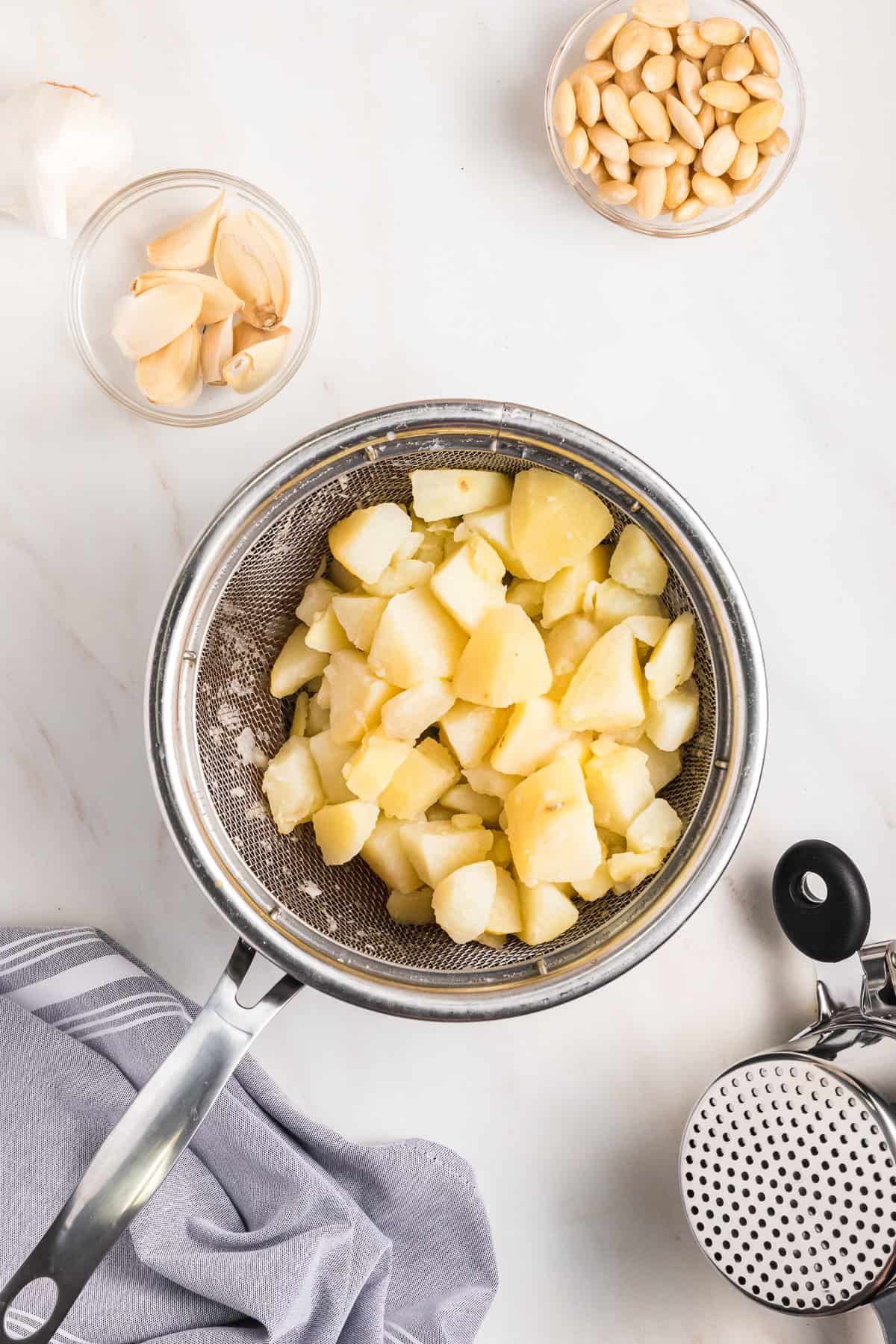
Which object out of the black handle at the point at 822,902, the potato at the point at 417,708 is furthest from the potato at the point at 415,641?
the black handle at the point at 822,902

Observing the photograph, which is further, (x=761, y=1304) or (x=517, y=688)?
(x=761, y=1304)

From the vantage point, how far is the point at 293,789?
30.8 inches

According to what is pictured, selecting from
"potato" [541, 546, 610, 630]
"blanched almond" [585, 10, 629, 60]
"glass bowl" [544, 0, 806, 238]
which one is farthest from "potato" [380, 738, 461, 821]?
"blanched almond" [585, 10, 629, 60]

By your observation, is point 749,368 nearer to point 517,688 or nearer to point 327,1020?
point 517,688

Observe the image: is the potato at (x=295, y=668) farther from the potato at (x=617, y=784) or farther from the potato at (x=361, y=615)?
the potato at (x=617, y=784)

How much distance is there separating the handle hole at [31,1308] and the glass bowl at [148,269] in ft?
2.23

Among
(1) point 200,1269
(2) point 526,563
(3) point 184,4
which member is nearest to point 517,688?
(2) point 526,563

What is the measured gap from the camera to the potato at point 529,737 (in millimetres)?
735

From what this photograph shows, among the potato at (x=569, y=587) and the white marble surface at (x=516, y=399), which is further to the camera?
the white marble surface at (x=516, y=399)

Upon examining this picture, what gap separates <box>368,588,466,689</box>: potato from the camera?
73 cm

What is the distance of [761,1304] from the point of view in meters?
0.85

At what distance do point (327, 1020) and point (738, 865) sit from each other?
37 cm

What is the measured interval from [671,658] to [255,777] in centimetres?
32

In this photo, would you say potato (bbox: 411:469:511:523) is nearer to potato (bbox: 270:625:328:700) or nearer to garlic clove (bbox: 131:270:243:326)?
potato (bbox: 270:625:328:700)
